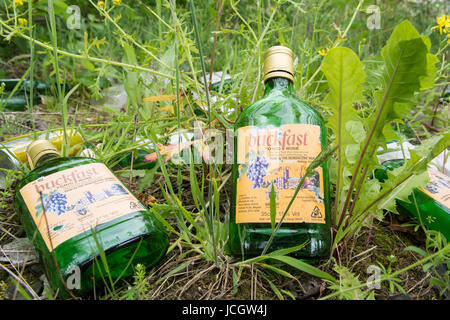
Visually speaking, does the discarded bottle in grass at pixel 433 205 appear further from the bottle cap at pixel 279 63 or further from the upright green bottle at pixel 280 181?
the bottle cap at pixel 279 63

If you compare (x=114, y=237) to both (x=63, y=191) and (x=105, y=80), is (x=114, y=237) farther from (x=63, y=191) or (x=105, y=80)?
(x=105, y=80)

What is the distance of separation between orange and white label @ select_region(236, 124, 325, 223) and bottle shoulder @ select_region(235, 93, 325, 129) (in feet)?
0.10

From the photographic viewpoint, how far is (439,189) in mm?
924

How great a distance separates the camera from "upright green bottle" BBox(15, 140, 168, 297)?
28.2 inches

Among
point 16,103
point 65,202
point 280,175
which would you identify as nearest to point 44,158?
point 65,202

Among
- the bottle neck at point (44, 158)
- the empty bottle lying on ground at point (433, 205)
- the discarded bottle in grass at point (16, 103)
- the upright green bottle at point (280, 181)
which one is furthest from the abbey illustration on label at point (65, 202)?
the discarded bottle in grass at point (16, 103)

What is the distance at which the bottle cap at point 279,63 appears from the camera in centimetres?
86

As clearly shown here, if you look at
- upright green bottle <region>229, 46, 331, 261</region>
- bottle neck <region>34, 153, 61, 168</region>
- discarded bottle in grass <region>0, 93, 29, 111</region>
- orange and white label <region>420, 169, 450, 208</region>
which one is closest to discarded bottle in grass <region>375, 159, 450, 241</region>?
orange and white label <region>420, 169, 450, 208</region>

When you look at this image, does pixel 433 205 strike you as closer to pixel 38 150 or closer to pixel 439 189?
pixel 439 189

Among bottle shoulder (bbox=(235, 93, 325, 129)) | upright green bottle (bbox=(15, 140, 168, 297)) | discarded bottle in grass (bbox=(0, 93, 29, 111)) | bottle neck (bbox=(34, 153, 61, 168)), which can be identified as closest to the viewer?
upright green bottle (bbox=(15, 140, 168, 297))

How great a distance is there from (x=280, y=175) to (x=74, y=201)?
51 centimetres

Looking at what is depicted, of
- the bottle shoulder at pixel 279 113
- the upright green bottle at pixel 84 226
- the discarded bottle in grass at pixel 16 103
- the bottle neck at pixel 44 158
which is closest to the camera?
the upright green bottle at pixel 84 226

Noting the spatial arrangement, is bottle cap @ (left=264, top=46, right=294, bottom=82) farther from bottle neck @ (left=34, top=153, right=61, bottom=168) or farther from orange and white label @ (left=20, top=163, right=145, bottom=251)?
bottle neck @ (left=34, top=153, right=61, bottom=168)

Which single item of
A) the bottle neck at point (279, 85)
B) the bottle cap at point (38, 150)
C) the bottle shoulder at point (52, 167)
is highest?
the bottle neck at point (279, 85)
